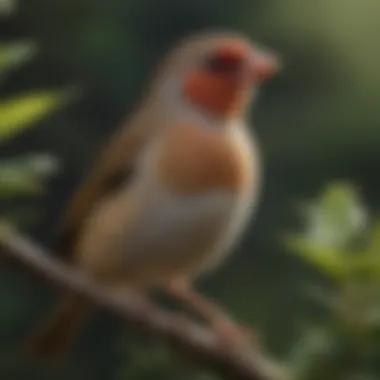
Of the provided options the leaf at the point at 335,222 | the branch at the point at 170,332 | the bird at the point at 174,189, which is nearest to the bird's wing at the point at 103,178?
the bird at the point at 174,189

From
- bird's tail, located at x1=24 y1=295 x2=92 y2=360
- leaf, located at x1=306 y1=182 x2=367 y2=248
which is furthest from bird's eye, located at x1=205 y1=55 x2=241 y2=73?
leaf, located at x1=306 y1=182 x2=367 y2=248

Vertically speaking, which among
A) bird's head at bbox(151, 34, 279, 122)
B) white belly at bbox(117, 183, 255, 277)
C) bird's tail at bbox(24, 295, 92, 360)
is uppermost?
bird's head at bbox(151, 34, 279, 122)

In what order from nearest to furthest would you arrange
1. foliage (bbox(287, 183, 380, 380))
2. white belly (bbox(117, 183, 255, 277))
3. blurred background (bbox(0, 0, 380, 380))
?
foliage (bbox(287, 183, 380, 380)), white belly (bbox(117, 183, 255, 277)), blurred background (bbox(0, 0, 380, 380))

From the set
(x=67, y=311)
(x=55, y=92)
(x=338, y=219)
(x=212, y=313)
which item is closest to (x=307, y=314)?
(x=212, y=313)

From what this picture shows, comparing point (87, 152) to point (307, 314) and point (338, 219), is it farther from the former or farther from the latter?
point (338, 219)

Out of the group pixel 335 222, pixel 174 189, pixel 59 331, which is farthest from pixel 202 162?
pixel 335 222

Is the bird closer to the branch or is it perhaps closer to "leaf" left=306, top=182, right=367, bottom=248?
the branch

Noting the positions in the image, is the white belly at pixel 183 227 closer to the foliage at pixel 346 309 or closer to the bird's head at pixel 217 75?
the bird's head at pixel 217 75

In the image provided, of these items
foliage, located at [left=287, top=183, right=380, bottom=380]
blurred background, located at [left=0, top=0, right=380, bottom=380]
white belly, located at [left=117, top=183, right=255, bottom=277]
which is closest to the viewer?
foliage, located at [left=287, top=183, right=380, bottom=380]
